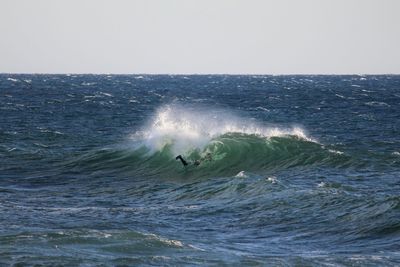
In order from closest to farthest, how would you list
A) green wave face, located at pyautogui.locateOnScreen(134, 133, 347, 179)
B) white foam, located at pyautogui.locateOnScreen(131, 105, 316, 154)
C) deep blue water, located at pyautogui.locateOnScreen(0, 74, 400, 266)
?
deep blue water, located at pyautogui.locateOnScreen(0, 74, 400, 266)
green wave face, located at pyautogui.locateOnScreen(134, 133, 347, 179)
white foam, located at pyautogui.locateOnScreen(131, 105, 316, 154)

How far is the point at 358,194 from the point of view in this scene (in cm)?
2323

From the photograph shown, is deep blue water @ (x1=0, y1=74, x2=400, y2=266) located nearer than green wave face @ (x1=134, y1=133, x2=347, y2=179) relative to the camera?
Yes

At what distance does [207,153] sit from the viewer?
111ft

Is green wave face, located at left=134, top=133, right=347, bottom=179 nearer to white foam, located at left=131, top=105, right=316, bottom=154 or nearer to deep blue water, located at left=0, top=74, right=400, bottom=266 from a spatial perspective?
deep blue water, located at left=0, top=74, right=400, bottom=266

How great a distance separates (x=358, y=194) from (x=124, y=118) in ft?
138

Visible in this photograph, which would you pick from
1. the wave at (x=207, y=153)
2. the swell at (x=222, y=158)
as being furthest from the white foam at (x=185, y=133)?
the swell at (x=222, y=158)

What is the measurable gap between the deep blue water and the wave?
8cm

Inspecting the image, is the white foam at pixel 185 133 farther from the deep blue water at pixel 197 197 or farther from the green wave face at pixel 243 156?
the green wave face at pixel 243 156

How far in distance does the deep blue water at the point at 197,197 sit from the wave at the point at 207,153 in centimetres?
8

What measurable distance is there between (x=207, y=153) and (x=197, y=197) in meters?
9.21

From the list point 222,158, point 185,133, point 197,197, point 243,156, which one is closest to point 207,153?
point 222,158

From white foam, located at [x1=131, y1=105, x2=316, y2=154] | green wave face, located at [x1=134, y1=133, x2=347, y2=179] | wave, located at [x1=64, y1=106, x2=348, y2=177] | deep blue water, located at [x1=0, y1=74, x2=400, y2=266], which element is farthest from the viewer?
white foam, located at [x1=131, y1=105, x2=316, y2=154]

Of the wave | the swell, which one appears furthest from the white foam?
the swell

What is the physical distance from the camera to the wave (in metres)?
31.4
